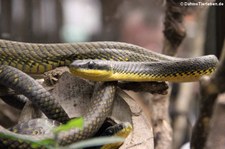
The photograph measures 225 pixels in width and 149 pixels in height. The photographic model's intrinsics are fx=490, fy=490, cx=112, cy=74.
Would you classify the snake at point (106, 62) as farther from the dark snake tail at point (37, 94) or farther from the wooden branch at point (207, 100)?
the wooden branch at point (207, 100)

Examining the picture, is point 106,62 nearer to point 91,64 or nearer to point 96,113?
point 91,64

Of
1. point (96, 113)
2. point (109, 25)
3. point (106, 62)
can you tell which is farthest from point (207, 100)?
point (109, 25)

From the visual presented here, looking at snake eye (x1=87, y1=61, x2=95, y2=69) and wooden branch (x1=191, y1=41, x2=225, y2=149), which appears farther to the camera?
snake eye (x1=87, y1=61, x2=95, y2=69)

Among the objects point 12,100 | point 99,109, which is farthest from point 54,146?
point 12,100

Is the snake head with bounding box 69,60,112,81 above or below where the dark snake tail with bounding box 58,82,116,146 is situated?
above

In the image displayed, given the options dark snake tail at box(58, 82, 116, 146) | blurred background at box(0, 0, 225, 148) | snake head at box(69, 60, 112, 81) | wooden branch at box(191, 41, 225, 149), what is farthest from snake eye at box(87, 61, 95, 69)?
blurred background at box(0, 0, 225, 148)

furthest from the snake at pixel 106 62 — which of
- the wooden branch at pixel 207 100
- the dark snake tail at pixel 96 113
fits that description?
the wooden branch at pixel 207 100

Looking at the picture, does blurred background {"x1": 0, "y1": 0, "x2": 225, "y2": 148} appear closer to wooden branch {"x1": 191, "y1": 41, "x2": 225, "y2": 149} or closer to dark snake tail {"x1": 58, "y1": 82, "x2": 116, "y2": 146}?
dark snake tail {"x1": 58, "y1": 82, "x2": 116, "y2": 146}
